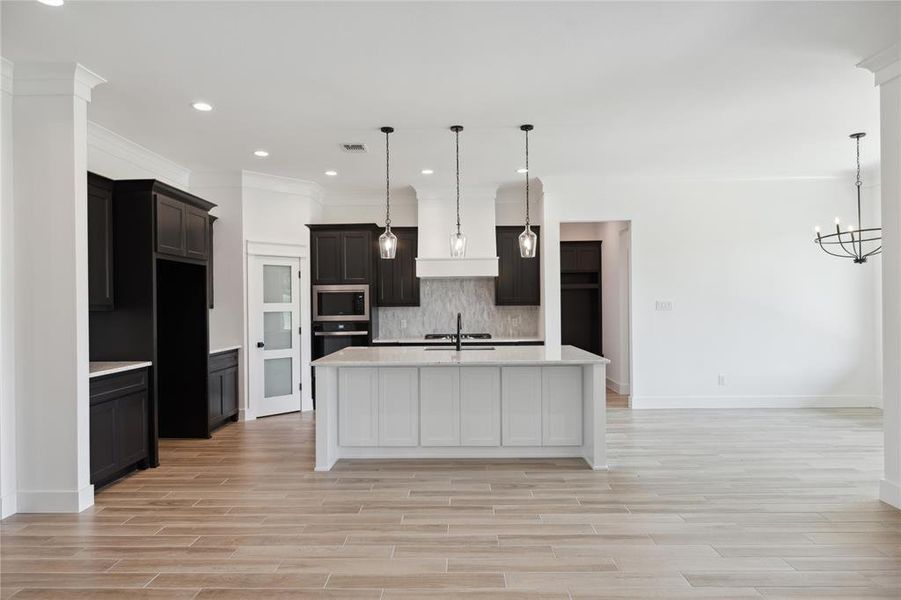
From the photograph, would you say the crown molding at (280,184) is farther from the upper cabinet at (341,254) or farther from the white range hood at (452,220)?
the white range hood at (452,220)

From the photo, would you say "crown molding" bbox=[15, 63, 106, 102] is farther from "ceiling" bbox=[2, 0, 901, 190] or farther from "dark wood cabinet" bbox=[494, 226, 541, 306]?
"dark wood cabinet" bbox=[494, 226, 541, 306]

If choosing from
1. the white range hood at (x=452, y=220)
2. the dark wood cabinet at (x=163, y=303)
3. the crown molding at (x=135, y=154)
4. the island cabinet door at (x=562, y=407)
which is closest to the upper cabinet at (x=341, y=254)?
the white range hood at (x=452, y=220)

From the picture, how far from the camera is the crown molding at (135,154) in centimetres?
506

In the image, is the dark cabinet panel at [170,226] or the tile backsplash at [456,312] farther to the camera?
the tile backsplash at [456,312]

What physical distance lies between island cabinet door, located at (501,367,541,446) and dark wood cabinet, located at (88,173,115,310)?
3283mm

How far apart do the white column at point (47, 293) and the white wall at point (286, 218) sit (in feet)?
9.93

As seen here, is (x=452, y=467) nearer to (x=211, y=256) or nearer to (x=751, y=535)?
(x=751, y=535)

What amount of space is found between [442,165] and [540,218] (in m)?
1.80

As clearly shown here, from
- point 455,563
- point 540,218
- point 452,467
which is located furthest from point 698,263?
point 455,563

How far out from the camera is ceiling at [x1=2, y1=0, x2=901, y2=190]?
315 centimetres

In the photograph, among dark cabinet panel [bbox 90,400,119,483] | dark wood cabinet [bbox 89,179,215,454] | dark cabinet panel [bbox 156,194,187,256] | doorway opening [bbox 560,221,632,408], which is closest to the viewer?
dark cabinet panel [bbox 90,400,119,483]

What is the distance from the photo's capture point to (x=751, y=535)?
3236mm

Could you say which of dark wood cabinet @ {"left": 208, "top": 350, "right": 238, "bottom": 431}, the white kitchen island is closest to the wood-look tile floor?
the white kitchen island

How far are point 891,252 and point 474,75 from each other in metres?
2.93
